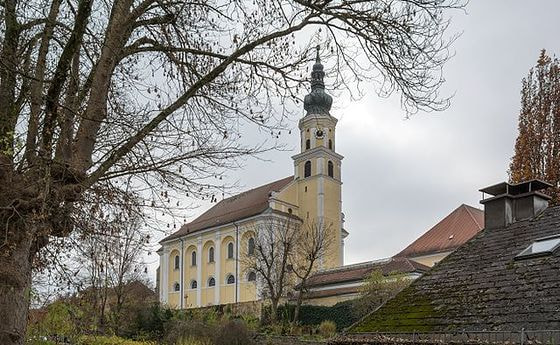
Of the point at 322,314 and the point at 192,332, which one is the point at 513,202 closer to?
the point at 192,332

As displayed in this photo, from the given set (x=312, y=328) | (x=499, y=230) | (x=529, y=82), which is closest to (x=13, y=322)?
(x=499, y=230)

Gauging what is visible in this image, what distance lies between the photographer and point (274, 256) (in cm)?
4084

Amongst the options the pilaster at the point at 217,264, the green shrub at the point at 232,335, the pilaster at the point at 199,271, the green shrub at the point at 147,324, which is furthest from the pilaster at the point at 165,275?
the green shrub at the point at 232,335

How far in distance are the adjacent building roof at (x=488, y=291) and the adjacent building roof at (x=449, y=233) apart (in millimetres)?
27375

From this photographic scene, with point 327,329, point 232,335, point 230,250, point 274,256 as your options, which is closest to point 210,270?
point 230,250

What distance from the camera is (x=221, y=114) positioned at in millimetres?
8320

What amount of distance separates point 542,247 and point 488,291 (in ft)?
4.37

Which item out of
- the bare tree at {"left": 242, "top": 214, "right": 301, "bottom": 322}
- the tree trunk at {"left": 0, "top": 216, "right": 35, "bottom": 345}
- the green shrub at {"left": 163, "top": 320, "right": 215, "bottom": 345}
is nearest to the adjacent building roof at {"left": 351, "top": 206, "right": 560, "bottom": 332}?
the tree trunk at {"left": 0, "top": 216, "right": 35, "bottom": 345}

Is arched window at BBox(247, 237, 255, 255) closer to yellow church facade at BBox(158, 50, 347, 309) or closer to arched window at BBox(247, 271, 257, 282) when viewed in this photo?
yellow church facade at BBox(158, 50, 347, 309)

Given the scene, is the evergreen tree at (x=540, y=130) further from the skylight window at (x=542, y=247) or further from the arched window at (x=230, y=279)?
the arched window at (x=230, y=279)

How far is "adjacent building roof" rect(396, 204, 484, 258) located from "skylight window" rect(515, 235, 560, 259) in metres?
29.1

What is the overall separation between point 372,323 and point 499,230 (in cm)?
376

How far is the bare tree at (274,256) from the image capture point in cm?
3766

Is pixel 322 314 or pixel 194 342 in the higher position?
pixel 322 314
